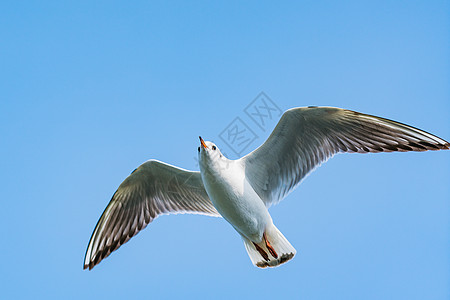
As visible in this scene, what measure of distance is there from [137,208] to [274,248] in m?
2.21

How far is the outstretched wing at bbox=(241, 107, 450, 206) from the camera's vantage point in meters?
6.73

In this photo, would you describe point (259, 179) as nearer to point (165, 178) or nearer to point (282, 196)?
point (282, 196)

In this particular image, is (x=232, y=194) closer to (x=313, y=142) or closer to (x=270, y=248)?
(x=270, y=248)

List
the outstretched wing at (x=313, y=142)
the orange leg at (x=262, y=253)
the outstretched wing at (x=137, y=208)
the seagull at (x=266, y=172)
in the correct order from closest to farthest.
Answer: the seagull at (x=266, y=172) < the outstretched wing at (x=313, y=142) < the orange leg at (x=262, y=253) < the outstretched wing at (x=137, y=208)

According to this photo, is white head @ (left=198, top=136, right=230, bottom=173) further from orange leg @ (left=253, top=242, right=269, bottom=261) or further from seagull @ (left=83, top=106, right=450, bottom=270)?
orange leg @ (left=253, top=242, right=269, bottom=261)

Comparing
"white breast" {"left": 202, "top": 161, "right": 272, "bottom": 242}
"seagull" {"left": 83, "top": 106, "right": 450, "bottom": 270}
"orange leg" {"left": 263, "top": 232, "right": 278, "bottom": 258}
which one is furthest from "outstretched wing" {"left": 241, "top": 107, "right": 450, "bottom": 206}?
"orange leg" {"left": 263, "top": 232, "right": 278, "bottom": 258}

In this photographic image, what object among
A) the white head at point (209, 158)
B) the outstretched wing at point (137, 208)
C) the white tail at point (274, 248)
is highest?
the outstretched wing at point (137, 208)

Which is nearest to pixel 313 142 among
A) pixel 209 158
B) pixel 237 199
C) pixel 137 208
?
pixel 237 199

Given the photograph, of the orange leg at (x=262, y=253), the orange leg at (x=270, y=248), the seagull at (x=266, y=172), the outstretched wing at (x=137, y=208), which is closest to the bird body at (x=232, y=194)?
the seagull at (x=266, y=172)

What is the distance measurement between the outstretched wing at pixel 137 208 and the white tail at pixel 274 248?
3.10 feet

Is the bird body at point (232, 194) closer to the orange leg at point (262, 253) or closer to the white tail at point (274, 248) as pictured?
the white tail at point (274, 248)

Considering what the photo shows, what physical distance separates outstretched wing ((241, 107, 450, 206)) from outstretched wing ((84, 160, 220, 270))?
1015 millimetres

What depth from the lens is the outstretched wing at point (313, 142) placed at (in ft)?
22.1

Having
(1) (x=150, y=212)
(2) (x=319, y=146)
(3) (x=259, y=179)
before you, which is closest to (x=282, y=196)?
(3) (x=259, y=179)
